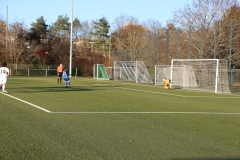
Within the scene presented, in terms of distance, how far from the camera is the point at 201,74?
97.8ft

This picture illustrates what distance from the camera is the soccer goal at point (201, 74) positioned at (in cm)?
2655

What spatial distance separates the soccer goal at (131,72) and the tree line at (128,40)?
1.09 meters

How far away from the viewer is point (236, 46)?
36.2 metres

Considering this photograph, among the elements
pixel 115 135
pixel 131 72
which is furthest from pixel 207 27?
pixel 115 135

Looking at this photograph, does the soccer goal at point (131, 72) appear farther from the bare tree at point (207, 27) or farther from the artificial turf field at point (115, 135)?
the artificial turf field at point (115, 135)

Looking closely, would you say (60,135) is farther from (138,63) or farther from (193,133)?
(138,63)

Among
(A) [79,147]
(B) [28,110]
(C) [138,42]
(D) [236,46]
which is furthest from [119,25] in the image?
(A) [79,147]

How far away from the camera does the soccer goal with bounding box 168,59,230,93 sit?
26547mm

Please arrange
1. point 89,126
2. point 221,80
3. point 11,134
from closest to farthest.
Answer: point 11,134, point 89,126, point 221,80

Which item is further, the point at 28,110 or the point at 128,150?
the point at 28,110

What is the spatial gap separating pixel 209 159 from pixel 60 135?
328 cm

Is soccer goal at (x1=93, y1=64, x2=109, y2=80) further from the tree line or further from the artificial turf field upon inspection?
the artificial turf field

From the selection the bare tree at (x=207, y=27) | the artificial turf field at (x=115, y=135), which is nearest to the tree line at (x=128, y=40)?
the bare tree at (x=207, y=27)

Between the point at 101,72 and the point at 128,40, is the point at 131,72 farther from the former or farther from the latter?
the point at 128,40
